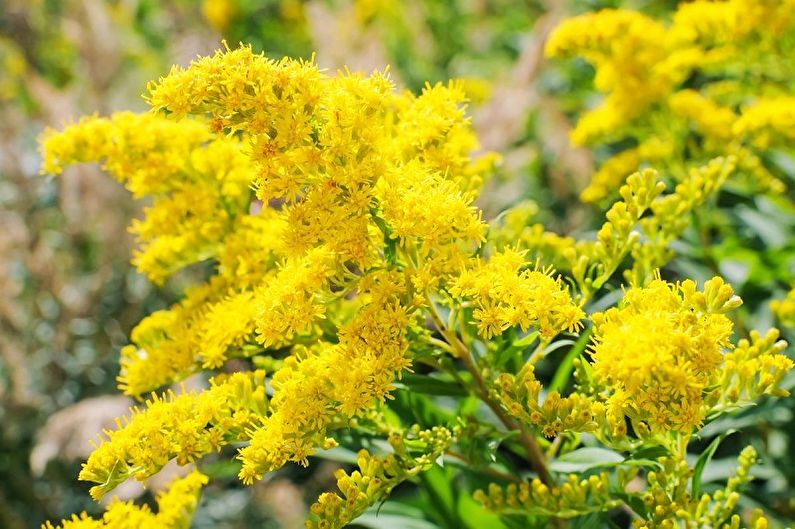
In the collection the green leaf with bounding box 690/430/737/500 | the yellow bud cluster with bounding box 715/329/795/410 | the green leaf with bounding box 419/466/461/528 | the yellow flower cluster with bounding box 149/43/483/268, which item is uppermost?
the yellow flower cluster with bounding box 149/43/483/268

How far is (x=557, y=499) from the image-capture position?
4.75ft

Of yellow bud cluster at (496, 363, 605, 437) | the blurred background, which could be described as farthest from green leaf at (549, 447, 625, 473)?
the blurred background

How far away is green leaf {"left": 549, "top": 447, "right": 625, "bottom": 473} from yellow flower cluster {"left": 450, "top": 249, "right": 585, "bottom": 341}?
0.94ft

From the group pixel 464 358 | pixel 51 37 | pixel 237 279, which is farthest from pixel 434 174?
pixel 51 37

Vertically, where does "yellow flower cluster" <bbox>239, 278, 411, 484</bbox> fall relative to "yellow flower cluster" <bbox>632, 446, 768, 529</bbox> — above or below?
above

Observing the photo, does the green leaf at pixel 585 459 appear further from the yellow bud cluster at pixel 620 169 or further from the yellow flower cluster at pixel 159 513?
the yellow bud cluster at pixel 620 169

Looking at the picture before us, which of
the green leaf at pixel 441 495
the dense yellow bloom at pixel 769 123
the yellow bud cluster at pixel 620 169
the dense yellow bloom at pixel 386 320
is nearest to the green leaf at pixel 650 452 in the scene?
the dense yellow bloom at pixel 386 320

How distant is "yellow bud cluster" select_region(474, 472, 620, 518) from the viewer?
1.42m

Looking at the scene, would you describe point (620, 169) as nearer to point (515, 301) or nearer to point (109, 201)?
point (515, 301)

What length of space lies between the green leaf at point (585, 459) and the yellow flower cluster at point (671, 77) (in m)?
0.81

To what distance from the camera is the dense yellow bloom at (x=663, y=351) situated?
3.78 ft

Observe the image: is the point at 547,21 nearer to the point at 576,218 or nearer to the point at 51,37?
the point at 576,218

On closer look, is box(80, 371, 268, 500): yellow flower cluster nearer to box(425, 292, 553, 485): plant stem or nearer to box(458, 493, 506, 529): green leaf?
box(425, 292, 553, 485): plant stem

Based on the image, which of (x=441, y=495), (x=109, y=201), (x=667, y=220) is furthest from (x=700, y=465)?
(x=109, y=201)
